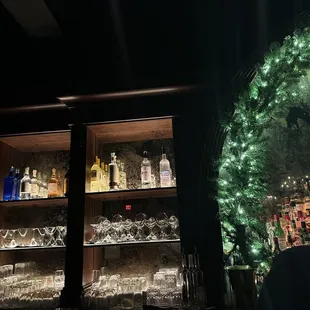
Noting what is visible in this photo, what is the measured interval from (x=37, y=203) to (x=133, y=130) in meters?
0.99

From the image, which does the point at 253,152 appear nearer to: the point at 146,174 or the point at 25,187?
the point at 146,174

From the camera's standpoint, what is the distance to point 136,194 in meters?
2.26

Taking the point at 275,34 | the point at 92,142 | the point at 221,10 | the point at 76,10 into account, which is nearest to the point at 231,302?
the point at 92,142

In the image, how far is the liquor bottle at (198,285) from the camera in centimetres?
173

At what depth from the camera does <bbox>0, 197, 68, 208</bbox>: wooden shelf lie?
2.22 metres

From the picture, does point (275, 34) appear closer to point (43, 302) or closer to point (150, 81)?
point (150, 81)

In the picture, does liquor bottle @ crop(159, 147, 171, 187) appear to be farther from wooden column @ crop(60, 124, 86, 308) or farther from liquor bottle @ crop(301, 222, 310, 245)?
liquor bottle @ crop(301, 222, 310, 245)

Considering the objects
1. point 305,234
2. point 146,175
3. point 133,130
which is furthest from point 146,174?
point 305,234

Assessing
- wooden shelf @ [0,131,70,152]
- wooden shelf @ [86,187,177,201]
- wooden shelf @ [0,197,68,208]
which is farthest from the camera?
wooden shelf @ [0,131,70,152]

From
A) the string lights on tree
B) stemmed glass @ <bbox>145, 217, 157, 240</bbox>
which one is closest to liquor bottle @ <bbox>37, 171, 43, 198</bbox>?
stemmed glass @ <bbox>145, 217, 157, 240</bbox>

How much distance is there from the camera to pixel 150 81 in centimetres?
212

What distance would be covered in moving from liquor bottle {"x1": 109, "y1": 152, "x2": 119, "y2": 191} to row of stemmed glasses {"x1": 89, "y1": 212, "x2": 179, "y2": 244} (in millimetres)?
270

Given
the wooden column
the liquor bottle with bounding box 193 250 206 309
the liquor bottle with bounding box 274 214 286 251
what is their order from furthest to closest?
the liquor bottle with bounding box 274 214 286 251
the wooden column
the liquor bottle with bounding box 193 250 206 309

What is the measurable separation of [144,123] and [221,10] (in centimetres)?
126
